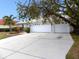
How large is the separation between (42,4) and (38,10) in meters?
A: 0.91

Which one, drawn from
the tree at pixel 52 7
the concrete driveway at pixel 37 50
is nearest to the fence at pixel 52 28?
the tree at pixel 52 7

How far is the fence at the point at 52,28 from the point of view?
27148 mm

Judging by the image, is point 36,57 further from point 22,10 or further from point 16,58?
point 22,10

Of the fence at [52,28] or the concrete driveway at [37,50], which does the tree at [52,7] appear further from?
the fence at [52,28]

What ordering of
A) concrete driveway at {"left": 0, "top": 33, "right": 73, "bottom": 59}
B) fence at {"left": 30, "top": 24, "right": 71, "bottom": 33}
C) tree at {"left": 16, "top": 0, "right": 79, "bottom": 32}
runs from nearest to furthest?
concrete driveway at {"left": 0, "top": 33, "right": 73, "bottom": 59} → tree at {"left": 16, "top": 0, "right": 79, "bottom": 32} → fence at {"left": 30, "top": 24, "right": 71, "bottom": 33}

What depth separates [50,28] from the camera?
2881 cm

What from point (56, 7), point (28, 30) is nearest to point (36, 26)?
point (28, 30)

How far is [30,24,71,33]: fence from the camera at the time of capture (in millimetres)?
27148

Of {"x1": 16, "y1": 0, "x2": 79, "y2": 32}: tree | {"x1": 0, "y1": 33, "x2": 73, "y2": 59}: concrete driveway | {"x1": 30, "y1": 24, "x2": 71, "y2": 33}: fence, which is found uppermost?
{"x1": 16, "y1": 0, "x2": 79, "y2": 32}: tree

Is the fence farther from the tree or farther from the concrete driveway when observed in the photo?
the concrete driveway

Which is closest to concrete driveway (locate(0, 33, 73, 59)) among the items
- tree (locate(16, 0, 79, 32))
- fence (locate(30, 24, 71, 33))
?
tree (locate(16, 0, 79, 32))

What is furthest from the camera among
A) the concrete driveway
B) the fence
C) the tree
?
the fence

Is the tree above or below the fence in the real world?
above

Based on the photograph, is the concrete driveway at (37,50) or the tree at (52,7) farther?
the tree at (52,7)
